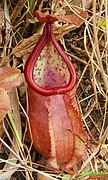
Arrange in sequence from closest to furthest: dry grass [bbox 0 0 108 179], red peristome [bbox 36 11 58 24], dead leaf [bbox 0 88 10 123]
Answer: dead leaf [bbox 0 88 10 123] < red peristome [bbox 36 11 58 24] < dry grass [bbox 0 0 108 179]

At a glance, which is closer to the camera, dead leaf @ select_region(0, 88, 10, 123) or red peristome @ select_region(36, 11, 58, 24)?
dead leaf @ select_region(0, 88, 10, 123)

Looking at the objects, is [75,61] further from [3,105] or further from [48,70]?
[3,105]

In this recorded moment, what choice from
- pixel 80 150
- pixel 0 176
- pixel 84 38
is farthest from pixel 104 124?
pixel 0 176

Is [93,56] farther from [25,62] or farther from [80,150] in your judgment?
[80,150]

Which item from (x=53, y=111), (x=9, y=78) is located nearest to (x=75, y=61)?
(x=53, y=111)

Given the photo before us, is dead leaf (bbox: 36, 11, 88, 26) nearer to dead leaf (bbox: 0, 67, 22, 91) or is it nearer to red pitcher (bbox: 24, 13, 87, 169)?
red pitcher (bbox: 24, 13, 87, 169)

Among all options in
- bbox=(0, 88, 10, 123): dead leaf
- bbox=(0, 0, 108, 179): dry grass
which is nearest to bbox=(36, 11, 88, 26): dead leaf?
bbox=(0, 0, 108, 179): dry grass
